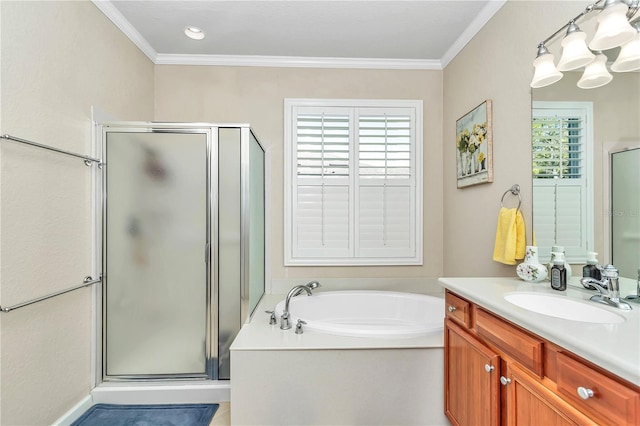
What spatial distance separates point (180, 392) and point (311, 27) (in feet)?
8.76

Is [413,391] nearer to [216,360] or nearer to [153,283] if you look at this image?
[216,360]

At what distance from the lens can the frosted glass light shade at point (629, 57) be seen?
103cm

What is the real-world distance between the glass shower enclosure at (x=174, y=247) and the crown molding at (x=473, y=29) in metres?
1.74

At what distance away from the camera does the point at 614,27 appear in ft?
3.36

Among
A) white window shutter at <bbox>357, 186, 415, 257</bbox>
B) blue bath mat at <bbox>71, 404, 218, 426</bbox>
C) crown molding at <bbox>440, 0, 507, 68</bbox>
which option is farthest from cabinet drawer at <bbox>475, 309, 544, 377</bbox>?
crown molding at <bbox>440, 0, 507, 68</bbox>

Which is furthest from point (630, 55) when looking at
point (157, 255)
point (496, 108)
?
point (157, 255)

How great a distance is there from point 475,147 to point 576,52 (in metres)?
0.87

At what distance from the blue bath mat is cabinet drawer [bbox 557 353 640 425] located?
178 cm

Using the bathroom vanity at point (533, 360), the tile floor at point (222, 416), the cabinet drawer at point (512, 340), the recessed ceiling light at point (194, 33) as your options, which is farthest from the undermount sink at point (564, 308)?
the recessed ceiling light at point (194, 33)

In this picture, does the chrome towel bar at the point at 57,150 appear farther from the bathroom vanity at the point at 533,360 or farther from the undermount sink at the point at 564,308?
the undermount sink at the point at 564,308

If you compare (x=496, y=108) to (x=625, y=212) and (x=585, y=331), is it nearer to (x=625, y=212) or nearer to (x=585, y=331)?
(x=625, y=212)

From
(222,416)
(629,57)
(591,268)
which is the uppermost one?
(629,57)

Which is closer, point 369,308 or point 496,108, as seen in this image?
point 496,108

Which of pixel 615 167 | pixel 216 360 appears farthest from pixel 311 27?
pixel 216 360
